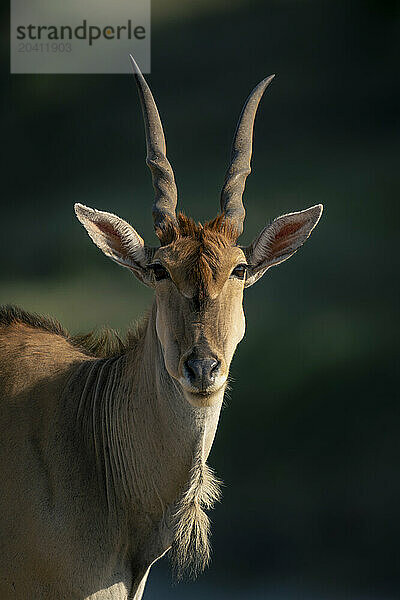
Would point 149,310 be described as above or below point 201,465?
above

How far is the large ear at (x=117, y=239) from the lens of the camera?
4199mm

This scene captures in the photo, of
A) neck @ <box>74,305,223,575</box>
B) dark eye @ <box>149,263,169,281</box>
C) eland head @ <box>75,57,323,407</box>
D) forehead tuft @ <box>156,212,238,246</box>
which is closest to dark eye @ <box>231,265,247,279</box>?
eland head @ <box>75,57,323,407</box>

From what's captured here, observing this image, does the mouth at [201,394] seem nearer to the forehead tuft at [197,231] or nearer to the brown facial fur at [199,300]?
the brown facial fur at [199,300]

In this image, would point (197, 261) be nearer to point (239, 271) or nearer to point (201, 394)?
point (239, 271)

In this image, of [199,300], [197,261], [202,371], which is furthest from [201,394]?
[197,261]

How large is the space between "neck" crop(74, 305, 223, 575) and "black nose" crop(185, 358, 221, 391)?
0.32m

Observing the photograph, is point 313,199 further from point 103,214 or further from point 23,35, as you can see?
point 103,214

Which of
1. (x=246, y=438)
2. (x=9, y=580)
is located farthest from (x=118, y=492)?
(x=246, y=438)

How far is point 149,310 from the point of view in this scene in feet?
14.7

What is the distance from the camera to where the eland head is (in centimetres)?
385

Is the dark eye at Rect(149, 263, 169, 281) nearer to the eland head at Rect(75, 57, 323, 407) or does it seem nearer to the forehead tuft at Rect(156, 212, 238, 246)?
the eland head at Rect(75, 57, 323, 407)

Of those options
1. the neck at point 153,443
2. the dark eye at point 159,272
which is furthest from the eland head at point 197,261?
the neck at point 153,443

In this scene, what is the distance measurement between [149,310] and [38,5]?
15.8 ft

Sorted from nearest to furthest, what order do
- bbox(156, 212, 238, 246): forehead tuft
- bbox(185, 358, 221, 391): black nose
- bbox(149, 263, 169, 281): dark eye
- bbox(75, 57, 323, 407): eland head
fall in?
bbox(185, 358, 221, 391): black nose → bbox(75, 57, 323, 407): eland head → bbox(149, 263, 169, 281): dark eye → bbox(156, 212, 238, 246): forehead tuft
